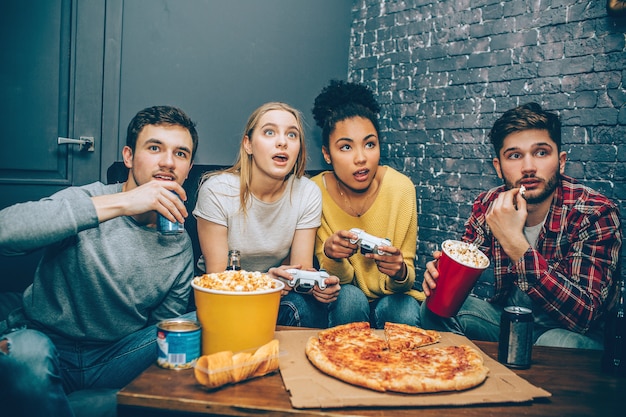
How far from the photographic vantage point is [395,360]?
1.30m

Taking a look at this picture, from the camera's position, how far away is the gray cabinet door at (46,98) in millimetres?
2512

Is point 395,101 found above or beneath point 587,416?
above

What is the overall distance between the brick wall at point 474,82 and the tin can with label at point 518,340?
1.77m

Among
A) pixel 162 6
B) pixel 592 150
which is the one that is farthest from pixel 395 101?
pixel 162 6

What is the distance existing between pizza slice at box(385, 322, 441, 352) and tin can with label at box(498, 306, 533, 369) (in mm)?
220

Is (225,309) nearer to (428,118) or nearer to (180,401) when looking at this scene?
(180,401)

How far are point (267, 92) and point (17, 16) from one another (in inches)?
59.9

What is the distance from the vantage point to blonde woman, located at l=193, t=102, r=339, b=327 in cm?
207

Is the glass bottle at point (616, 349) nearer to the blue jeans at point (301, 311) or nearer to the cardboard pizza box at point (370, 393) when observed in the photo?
the cardboard pizza box at point (370, 393)

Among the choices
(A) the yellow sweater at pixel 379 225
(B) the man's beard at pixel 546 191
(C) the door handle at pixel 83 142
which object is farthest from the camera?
(C) the door handle at pixel 83 142

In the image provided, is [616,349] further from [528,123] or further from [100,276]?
[100,276]

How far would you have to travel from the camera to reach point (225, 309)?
1.23 meters

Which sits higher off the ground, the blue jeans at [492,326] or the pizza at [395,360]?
the pizza at [395,360]

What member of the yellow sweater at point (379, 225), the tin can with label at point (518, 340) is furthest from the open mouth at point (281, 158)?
the tin can with label at point (518, 340)
